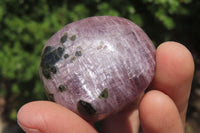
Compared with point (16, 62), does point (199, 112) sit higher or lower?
lower

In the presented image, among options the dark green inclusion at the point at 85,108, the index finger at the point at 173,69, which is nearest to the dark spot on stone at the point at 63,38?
the dark green inclusion at the point at 85,108

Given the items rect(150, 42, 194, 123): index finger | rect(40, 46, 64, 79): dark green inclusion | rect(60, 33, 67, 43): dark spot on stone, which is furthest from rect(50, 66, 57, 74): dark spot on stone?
rect(150, 42, 194, 123): index finger

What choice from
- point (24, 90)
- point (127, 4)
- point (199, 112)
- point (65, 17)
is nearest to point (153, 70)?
point (127, 4)

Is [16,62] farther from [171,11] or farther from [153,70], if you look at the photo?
[171,11]

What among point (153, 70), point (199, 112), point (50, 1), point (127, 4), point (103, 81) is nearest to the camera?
point (103, 81)

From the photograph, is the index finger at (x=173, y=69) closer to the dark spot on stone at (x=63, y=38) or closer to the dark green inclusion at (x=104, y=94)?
the dark green inclusion at (x=104, y=94)

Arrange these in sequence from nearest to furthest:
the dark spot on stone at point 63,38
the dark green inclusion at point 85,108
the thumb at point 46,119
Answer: the thumb at point 46,119
the dark green inclusion at point 85,108
the dark spot on stone at point 63,38
